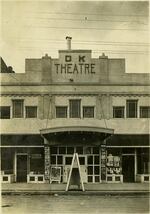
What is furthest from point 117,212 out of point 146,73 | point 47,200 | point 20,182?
point 20,182

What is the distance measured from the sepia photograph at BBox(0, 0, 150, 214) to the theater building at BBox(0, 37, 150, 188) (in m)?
0.03

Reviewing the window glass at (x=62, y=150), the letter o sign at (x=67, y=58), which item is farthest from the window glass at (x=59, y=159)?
the letter o sign at (x=67, y=58)

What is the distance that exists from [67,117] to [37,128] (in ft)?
4.93

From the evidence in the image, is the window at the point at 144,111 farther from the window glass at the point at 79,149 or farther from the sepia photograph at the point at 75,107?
the window glass at the point at 79,149

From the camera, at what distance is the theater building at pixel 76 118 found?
18219mm

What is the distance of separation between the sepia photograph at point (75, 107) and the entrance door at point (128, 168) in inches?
1.3

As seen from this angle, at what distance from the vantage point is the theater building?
1822cm

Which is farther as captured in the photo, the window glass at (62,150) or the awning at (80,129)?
the window glass at (62,150)

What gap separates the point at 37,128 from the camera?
1880 cm

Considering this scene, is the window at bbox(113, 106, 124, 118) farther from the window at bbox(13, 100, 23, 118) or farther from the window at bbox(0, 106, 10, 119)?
the window at bbox(0, 106, 10, 119)

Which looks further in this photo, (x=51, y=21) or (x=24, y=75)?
(x=24, y=75)

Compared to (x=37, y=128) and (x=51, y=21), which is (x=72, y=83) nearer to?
(x=37, y=128)

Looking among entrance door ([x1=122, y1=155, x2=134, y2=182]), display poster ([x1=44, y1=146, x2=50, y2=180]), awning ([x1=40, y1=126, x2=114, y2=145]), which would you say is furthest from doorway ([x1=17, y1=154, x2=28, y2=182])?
entrance door ([x1=122, y1=155, x2=134, y2=182])

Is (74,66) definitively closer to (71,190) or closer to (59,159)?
(59,159)
